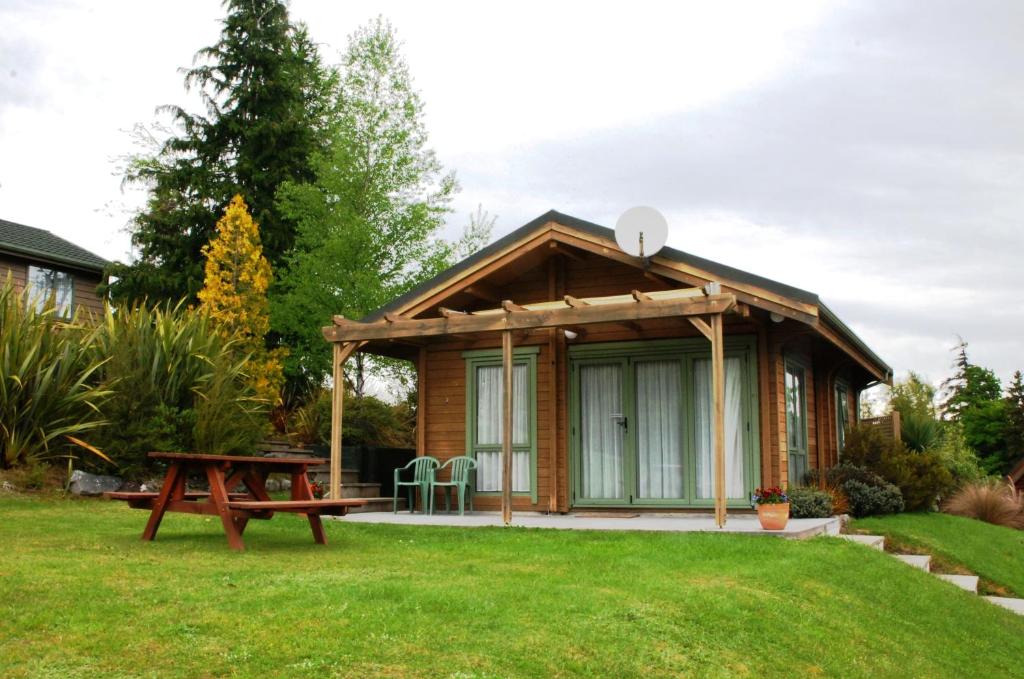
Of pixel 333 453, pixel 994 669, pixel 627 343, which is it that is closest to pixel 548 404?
pixel 627 343

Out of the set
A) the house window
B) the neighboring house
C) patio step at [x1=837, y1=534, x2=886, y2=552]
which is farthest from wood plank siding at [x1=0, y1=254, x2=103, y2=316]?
patio step at [x1=837, y1=534, x2=886, y2=552]

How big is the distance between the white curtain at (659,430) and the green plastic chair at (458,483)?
2223 mm

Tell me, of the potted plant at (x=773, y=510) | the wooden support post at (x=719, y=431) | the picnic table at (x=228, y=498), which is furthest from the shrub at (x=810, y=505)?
the picnic table at (x=228, y=498)

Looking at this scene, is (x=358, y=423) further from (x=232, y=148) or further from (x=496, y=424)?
(x=232, y=148)

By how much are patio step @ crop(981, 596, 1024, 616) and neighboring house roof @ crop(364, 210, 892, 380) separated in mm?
3308

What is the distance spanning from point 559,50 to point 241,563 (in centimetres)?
928

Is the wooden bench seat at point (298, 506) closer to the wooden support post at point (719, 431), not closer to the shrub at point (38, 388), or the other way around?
the wooden support post at point (719, 431)

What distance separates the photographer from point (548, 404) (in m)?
12.5

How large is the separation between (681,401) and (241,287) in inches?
417

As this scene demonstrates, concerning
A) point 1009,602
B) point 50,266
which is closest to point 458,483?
point 1009,602

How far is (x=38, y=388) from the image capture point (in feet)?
36.3

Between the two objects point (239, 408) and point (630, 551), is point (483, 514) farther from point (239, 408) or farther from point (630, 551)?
point (630, 551)

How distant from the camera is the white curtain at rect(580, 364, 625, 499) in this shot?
12125mm

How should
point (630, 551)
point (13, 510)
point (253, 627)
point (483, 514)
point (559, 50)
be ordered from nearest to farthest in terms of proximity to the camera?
point (253, 627)
point (630, 551)
point (13, 510)
point (483, 514)
point (559, 50)
